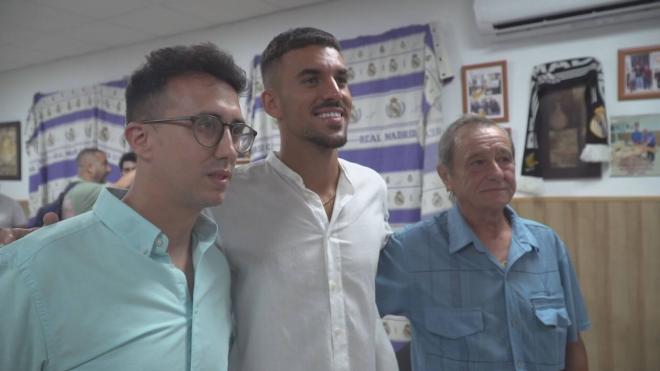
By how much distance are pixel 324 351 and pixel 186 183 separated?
60cm

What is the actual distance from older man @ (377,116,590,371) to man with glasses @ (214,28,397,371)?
146 mm

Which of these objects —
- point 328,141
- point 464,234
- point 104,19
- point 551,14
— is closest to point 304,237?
point 328,141

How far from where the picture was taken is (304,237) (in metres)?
1.32

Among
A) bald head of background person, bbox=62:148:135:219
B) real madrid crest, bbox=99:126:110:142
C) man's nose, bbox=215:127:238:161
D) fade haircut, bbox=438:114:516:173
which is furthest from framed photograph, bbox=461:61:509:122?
real madrid crest, bbox=99:126:110:142

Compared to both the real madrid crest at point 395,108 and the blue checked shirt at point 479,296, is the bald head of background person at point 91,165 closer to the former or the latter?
the real madrid crest at point 395,108

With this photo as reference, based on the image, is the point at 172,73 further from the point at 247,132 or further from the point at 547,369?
the point at 547,369

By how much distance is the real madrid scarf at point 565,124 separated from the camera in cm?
285

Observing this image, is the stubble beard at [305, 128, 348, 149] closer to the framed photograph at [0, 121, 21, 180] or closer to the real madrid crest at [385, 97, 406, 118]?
the real madrid crest at [385, 97, 406, 118]

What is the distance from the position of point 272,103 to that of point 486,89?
2.19m

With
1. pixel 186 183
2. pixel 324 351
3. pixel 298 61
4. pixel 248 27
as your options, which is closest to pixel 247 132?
pixel 186 183

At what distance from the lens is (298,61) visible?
1.40 meters

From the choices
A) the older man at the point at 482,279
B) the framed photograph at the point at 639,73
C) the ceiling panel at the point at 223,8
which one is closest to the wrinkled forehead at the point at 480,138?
the older man at the point at 482,279

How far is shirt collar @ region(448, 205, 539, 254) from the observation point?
1.48 metres

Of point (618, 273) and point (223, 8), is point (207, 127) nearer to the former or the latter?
point (618, 273)
